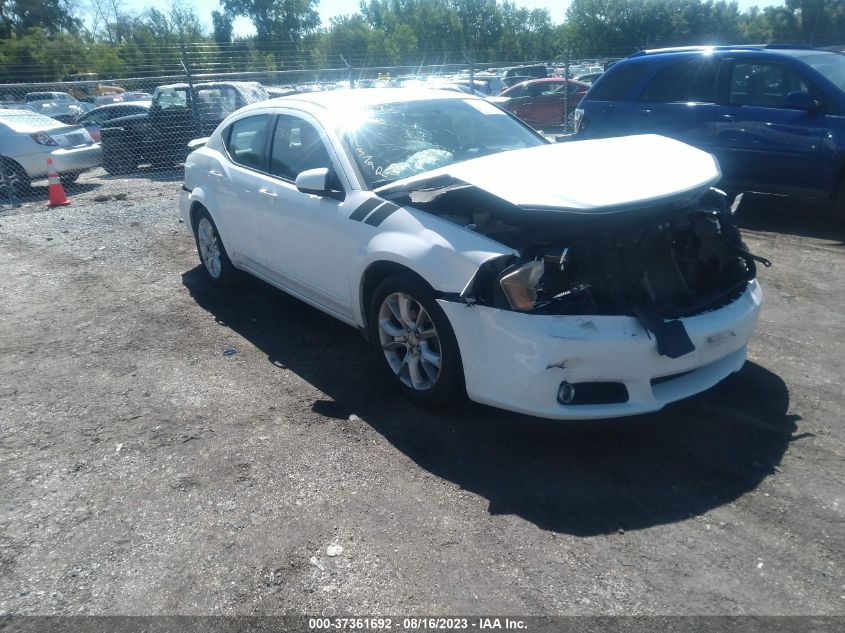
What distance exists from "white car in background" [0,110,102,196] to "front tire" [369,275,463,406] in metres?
10.1

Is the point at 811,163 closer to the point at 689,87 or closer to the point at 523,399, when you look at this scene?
the point at 689,87

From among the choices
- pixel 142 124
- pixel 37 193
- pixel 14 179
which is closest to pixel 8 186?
pixel 14 179

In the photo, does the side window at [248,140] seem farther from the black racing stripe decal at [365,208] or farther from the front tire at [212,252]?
the black racing stripe decal at [365,208]

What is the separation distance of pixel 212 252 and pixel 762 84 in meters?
6.43

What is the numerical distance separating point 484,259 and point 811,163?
5.82 metres

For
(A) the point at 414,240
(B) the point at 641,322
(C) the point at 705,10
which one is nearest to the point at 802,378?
(B) the point at 641,322

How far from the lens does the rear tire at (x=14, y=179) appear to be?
11781mm

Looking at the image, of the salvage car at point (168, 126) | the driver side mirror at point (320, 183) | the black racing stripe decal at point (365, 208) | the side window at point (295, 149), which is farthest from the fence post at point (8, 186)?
the black racing stripe decal at point (365, 208)

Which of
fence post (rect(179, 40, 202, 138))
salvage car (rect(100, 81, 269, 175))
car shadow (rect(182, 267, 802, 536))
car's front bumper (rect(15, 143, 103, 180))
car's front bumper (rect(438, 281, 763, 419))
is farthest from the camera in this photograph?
salvage car (rect(100, 81, 269, 175))

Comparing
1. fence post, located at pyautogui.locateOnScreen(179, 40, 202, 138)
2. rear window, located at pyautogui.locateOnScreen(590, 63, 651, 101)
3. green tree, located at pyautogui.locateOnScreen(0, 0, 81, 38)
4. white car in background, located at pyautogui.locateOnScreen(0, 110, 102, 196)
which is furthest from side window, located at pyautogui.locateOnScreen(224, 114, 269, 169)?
green tree, located at pyautogui.locateOnScreen(0, 0, 81, 38)

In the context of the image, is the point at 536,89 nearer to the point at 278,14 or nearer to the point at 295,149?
the point at 295,149

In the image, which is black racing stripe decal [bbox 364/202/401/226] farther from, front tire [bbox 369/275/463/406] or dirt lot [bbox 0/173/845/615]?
dirt lot [bbox 0/173/845/615]

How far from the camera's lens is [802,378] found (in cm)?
441

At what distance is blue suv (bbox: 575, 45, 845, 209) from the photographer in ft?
25.2
